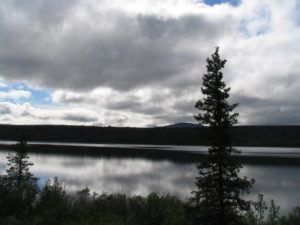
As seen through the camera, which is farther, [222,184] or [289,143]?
[289,143]

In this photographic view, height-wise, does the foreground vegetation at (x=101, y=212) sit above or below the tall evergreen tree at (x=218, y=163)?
below

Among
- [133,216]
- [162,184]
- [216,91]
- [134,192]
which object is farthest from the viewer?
[162,184]

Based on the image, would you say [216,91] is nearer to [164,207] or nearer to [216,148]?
[216,148]

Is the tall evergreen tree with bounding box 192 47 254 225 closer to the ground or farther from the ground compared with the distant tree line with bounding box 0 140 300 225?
farther from the ground

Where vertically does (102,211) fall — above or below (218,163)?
below

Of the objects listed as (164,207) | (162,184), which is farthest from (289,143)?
(164,207)

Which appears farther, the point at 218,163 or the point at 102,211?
the point at 102,211

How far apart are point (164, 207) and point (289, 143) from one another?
204 metres

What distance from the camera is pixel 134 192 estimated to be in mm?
30656

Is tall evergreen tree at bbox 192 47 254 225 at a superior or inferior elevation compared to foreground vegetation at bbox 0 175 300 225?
superior

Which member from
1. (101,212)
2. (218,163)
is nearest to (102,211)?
(101,212)

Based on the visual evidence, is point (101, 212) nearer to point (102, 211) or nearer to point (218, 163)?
point (102, 211)

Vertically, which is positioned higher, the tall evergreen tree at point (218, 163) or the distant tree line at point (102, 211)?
the tall evergreen tree at point (218, 163)

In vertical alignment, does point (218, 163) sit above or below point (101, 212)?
above
